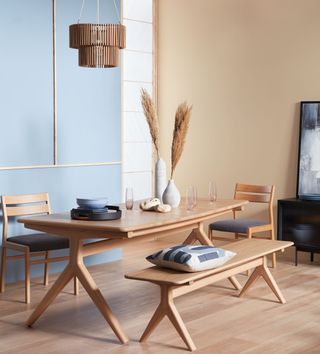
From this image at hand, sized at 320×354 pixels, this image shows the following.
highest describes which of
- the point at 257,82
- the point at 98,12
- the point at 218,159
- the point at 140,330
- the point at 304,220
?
the point at 98,12

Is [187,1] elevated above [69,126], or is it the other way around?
[187,1]

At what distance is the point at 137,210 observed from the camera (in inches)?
207

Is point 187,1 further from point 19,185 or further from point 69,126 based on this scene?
point 19,185

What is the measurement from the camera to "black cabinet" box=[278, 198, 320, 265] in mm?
6688

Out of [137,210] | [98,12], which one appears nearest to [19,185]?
[137,210]

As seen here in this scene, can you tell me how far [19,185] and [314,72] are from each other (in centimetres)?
306

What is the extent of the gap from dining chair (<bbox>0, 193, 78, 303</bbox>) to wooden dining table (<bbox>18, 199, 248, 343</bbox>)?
1.95 feet

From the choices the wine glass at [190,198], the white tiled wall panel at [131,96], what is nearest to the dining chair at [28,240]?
the wine glass at [190,198]

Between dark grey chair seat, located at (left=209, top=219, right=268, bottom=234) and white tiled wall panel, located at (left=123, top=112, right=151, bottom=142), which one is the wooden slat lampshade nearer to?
Answer: dark grey chair seat, located at (left=209, top=219, right=268, bottom=234)

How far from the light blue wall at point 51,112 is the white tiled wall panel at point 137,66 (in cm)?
97

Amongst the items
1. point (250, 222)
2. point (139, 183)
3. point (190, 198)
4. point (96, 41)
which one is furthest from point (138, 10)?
point (190, 198)

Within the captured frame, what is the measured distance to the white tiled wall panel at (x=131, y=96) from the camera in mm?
7859

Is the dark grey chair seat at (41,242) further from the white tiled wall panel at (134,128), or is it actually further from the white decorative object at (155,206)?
the white tiled wall panel at (134,128)

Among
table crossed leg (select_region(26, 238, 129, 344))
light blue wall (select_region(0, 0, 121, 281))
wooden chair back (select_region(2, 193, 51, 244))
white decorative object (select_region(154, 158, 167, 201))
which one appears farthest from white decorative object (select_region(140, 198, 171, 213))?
light blue wall (select_region(0, 0, 121, 281))
